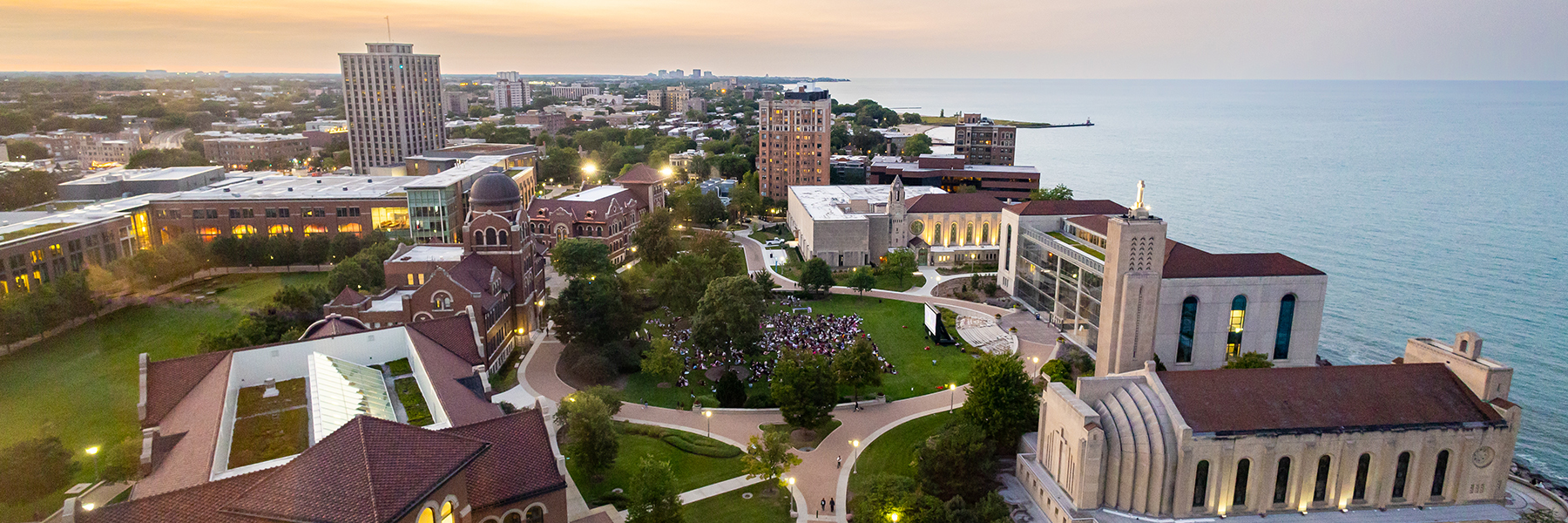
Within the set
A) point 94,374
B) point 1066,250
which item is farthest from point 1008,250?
point 94,374

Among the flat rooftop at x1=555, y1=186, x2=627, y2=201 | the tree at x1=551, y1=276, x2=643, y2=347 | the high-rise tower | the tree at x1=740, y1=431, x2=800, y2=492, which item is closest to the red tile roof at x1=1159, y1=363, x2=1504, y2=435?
the high-rise tower

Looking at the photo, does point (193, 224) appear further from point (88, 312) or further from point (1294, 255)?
point (1294, 255)

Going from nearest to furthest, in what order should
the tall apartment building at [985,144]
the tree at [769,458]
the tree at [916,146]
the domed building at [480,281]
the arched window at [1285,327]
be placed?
the tree at [769,458], the domed building at [480,281], the arched window at [1285,327], the tall apartment building at [985,144], the tree at [916,146]

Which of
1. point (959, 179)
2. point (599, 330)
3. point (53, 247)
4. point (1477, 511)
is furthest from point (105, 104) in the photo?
point (1477, 511)

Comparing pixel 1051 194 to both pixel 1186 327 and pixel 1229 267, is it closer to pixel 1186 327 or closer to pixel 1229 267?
pixel 1229 267

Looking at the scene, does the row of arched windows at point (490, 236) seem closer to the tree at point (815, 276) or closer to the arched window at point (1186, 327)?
the tree at point (815, 276)

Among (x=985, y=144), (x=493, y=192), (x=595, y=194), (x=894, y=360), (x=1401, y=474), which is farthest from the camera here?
(x=985, y=144)

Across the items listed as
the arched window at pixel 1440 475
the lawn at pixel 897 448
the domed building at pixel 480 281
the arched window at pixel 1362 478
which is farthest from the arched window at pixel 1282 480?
the domed building at pixel 480 281
